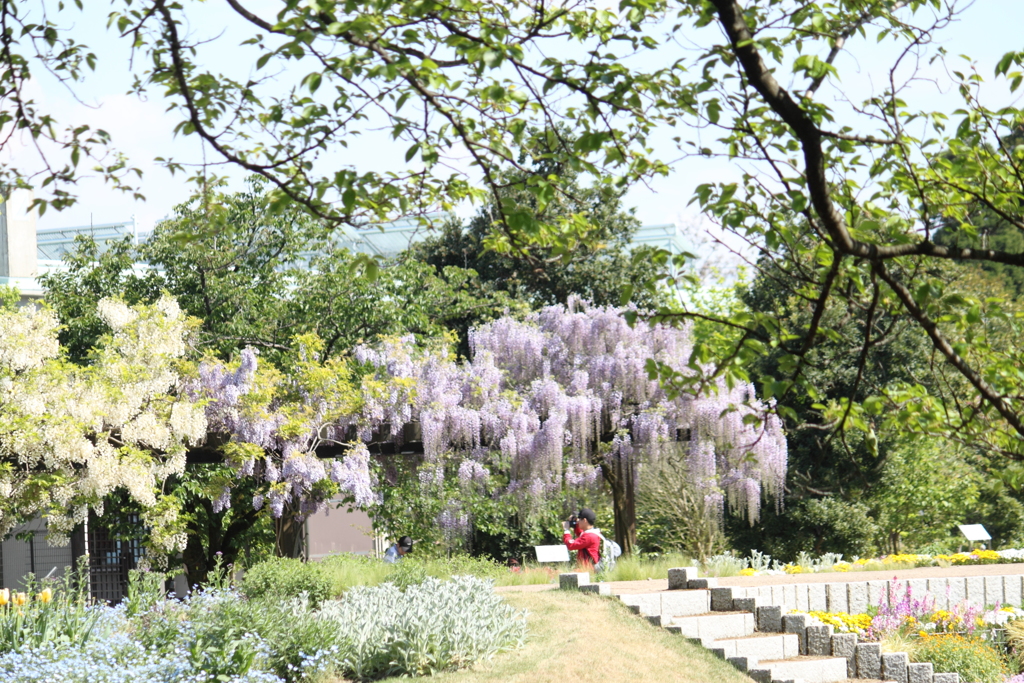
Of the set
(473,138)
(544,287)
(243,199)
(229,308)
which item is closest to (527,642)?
(473,138)

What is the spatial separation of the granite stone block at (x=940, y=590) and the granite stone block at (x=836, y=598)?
130cm

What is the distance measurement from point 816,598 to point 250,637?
6.50 metres

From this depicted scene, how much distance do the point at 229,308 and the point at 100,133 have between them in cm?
1308

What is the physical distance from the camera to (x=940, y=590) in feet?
38.6

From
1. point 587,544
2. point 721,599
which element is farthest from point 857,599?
point 587,544

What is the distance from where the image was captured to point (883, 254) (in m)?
3.00

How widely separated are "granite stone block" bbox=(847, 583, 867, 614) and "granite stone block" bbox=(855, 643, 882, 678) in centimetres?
213

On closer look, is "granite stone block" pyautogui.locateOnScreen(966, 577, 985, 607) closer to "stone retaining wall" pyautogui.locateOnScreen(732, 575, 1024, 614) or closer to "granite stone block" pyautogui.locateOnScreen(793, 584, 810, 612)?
"stone retaining wall" pyautogui.locateOnScreen(732, 575, 1024, 614)

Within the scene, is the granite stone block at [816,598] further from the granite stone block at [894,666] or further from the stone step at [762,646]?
the granite stone block at [894,666]

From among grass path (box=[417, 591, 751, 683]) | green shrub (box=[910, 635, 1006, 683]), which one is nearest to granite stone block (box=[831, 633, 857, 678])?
green shrub (box=[910, 635, 1006, 683])

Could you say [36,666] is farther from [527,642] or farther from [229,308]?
[229,308]

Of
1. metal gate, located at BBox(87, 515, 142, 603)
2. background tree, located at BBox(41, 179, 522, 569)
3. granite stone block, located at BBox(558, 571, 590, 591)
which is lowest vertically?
metal gate, located at BBox(87, 515, 142, 603)

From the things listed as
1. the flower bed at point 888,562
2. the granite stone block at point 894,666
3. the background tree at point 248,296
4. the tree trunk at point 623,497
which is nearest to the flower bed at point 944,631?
the granite stone block at point 894,666

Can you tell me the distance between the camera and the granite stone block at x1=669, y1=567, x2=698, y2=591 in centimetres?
1014
